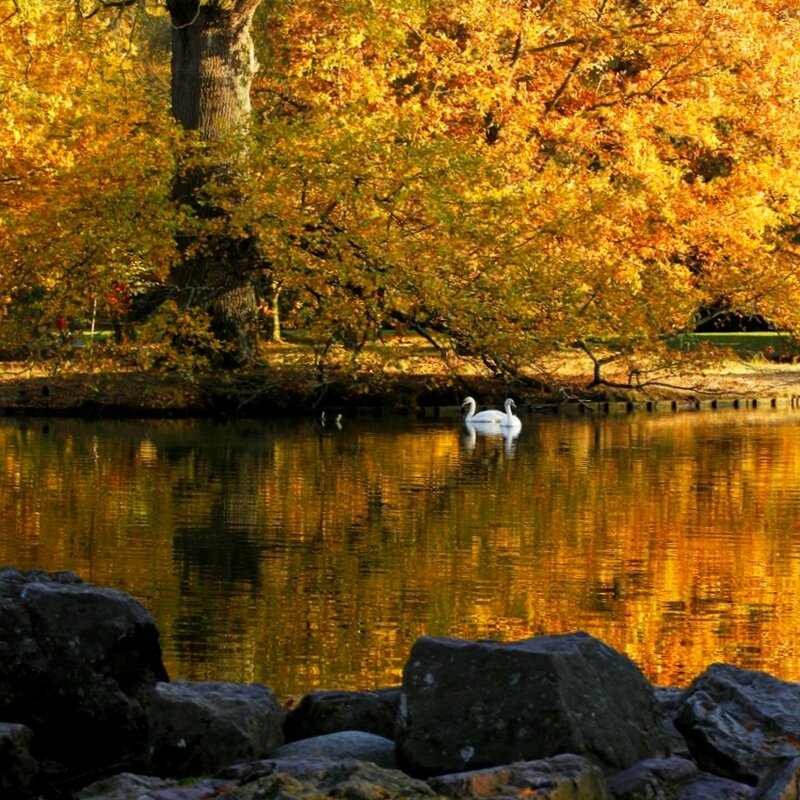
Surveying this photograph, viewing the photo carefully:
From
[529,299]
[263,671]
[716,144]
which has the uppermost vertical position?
[716,144]

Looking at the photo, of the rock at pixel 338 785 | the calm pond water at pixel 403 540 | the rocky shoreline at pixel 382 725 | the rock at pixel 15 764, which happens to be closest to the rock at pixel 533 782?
the rocky shoreline at pixel 382 725

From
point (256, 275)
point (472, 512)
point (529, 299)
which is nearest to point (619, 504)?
point (472, 512)

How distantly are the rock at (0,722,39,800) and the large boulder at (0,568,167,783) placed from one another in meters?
0.75

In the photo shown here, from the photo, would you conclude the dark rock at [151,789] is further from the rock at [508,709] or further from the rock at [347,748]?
the rock at [508,709]

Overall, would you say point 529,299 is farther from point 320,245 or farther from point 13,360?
point 13,360

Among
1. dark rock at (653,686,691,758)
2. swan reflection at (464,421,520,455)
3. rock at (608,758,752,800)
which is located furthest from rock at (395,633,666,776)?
swan reflection at (464,421,520,455)

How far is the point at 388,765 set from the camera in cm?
805

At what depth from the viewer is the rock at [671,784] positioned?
24.8 ft

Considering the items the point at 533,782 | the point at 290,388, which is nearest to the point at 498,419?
the point at 290,388

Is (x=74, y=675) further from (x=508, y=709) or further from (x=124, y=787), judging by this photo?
(x=508, y=709)

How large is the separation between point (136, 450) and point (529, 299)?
22.3 feet

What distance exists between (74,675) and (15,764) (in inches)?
38.7

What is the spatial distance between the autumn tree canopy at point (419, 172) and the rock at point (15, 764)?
19.0m

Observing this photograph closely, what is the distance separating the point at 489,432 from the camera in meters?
29.8
